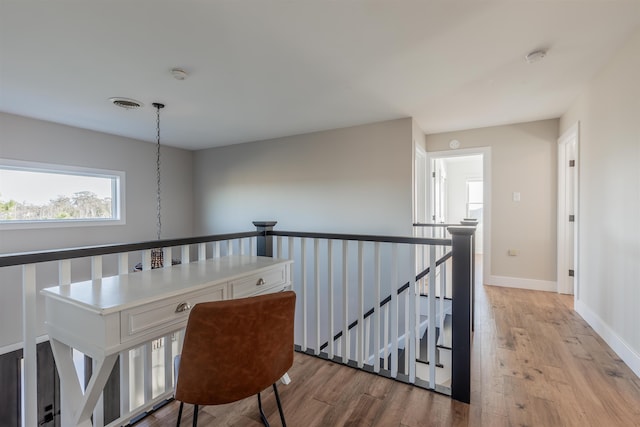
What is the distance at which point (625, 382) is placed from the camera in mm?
1909

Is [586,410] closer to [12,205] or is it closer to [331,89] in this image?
[331,89]

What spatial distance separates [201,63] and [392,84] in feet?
5.47

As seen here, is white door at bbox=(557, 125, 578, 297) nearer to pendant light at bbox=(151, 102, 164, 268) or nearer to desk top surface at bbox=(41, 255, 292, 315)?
desk top surface at bbox=(41, 255, 292, 315)

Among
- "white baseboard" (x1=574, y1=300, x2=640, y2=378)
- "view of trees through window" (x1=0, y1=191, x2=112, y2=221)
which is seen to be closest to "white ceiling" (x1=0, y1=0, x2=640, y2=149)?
"view of trees through window" (x1=0, y1=191, x2=112, y2=221)

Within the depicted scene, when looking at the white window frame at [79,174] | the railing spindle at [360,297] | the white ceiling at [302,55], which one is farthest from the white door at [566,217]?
the white window frame at [79,174]

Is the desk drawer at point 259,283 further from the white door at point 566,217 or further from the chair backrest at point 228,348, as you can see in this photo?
the white door at point 566,217

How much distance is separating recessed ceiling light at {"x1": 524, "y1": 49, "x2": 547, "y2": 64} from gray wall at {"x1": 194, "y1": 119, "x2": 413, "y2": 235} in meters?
1.52

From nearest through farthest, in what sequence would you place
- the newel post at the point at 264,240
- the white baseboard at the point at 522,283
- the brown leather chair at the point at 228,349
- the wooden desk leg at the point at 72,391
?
1. the brown leather chair at the point at 228,349
2. the wooden desk leg at the point at 72,391
3. the newel post at the point at 264,240
4. the white baseboard at the point at 522,283

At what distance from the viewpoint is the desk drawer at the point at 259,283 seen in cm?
163

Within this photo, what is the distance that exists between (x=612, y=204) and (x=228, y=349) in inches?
122

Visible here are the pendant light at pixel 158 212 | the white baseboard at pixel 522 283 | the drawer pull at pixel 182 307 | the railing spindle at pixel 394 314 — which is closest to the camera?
the drawer pull at pixel 182 307

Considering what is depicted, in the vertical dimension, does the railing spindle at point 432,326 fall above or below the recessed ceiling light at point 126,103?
below

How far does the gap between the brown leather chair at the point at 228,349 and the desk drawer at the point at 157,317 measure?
0.22m

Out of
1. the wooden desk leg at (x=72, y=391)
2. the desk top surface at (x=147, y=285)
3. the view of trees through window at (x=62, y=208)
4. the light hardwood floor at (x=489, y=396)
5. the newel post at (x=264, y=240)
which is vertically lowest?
the light hardwood floor at (x=489, y=396)
